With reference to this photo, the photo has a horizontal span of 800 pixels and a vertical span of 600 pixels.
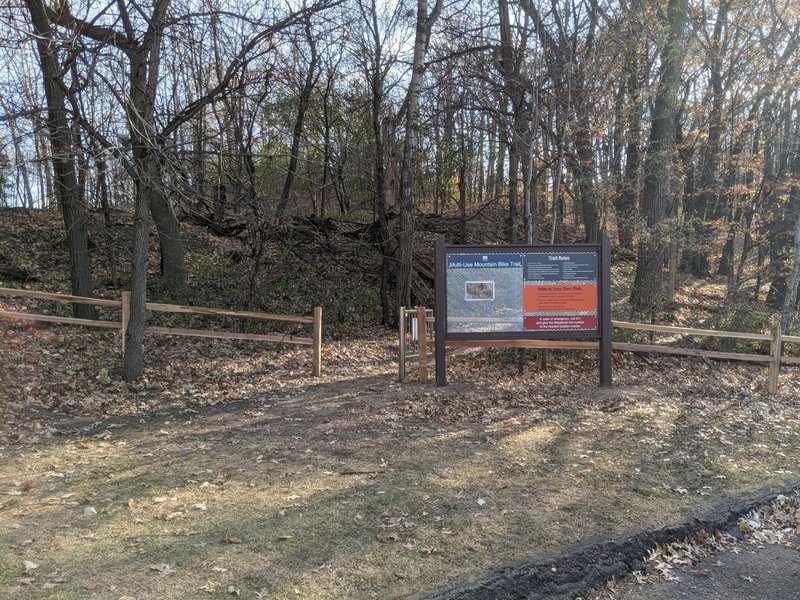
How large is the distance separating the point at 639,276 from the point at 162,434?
12493mm

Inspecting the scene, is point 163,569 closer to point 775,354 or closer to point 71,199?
point 71,199

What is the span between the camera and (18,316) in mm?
9461

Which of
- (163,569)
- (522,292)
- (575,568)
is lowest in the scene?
(575,568)

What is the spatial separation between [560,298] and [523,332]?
2.65 feet

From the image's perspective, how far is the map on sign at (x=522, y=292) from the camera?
9.45 metres

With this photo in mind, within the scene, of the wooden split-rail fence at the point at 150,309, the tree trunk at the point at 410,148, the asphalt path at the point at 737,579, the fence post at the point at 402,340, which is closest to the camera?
the asphalt path at the point at 737,579

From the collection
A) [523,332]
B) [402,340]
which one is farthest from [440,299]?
[523,332]

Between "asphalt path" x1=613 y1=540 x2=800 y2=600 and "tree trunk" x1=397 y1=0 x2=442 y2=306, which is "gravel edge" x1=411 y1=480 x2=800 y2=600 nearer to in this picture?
"asphalt path" x1=613 y1=540 x2=800 y2=600

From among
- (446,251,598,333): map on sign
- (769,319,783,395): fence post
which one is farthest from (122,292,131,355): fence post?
(769,319,783,395): fence post

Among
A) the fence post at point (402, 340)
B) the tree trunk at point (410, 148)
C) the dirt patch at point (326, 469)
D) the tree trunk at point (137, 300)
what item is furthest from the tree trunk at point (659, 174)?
the tree trunk at point (137, 300)

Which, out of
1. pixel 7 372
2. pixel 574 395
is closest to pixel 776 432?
pixel 574 395

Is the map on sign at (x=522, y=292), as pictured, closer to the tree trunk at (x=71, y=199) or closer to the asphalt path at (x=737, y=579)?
the asphalt path at (x=737, y=579)

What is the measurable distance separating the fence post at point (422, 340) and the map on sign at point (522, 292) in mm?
615

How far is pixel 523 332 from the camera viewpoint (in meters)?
9.52
